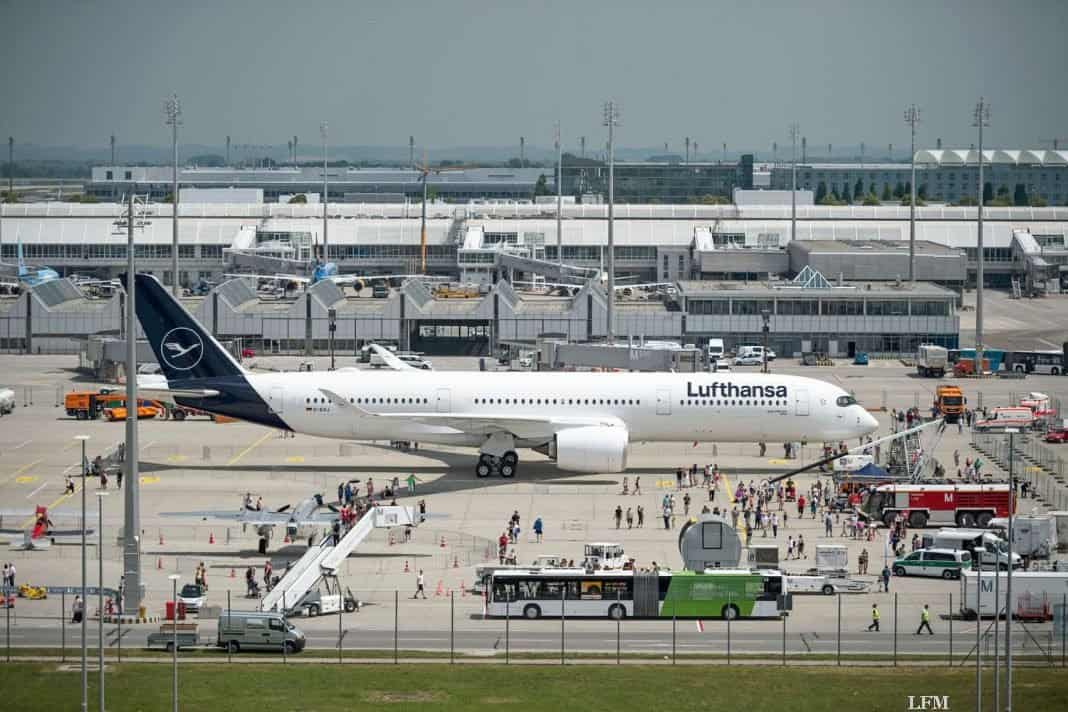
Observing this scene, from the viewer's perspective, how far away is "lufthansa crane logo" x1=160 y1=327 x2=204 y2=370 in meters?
79.6

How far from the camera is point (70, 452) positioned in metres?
85.8

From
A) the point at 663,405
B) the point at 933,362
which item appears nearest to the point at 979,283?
the point at 933,362

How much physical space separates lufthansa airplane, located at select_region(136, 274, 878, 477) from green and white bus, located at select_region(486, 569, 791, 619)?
23.8 meters

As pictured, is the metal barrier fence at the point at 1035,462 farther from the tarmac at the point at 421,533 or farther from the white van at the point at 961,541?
the white van at the point at 961,541

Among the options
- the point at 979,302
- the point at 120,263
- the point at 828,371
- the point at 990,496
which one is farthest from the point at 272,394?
the point at 120,263

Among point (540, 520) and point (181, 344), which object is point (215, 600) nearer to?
point (540, 520)

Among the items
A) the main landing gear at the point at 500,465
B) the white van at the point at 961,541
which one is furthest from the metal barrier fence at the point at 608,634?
the main landing gear at the point at 500,465

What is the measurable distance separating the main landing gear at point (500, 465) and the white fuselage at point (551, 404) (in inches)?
39.2

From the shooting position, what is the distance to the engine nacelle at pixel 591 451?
3036 inches

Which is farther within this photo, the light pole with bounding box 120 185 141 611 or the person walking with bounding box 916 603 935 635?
the light pole with bounding box 120 185 141 611

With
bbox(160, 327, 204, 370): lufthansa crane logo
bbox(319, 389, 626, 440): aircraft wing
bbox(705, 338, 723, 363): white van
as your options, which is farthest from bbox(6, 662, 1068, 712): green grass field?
bbox(705, 338, 723, 363): white van

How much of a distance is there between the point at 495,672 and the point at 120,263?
148 metres

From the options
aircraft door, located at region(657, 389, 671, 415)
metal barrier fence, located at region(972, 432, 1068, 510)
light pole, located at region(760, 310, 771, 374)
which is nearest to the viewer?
metal barrier fence, located at region(972, 432, 1068, 510)

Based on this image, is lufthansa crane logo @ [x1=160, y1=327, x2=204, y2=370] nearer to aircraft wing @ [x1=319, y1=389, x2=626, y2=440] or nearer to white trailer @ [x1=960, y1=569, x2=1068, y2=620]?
aircraft wing @ [x1=319, y1=389, x2=626, y2=440]
